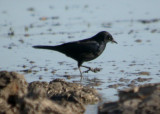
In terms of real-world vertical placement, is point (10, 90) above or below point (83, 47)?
below

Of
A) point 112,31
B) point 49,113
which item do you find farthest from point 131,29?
point 49,113

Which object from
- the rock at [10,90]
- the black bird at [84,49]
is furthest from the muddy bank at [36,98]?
the black bird at [84,49]

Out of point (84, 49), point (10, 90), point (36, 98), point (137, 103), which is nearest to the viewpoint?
point (137, 103)

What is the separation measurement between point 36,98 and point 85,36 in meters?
7.94

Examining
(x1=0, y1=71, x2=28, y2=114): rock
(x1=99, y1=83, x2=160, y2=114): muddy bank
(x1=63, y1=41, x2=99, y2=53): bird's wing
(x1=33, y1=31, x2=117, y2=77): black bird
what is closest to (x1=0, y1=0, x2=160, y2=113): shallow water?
(x1=33, y1=31, x2=117, y2=77): black bird

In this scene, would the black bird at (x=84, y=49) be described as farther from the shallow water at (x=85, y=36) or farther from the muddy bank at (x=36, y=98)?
the muddy bank at (x=36, y=98)

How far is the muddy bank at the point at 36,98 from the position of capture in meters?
5.54

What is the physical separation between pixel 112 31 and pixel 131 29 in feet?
1.66

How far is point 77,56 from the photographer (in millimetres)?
9828

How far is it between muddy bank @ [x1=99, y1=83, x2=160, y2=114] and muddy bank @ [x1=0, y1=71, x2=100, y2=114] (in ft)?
1.92

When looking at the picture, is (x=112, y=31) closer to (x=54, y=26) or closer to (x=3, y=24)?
(x=54, y=26)

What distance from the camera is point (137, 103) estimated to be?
537 cm

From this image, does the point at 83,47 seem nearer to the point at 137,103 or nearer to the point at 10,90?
the point at 10,90

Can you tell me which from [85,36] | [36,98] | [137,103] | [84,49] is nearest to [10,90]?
Result: [36,98]
